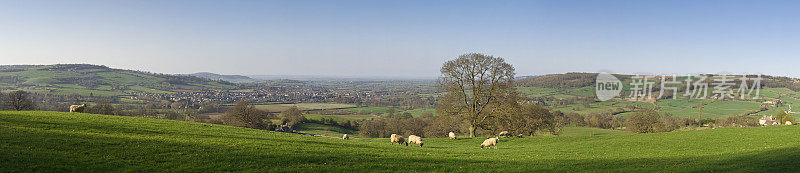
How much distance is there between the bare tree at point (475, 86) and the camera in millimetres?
36156

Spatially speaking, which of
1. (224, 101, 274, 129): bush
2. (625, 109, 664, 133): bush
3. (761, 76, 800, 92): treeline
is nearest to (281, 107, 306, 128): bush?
(224, 101, 274, 129): bush

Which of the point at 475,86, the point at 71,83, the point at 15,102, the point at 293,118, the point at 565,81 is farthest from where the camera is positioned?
the point at 565,81

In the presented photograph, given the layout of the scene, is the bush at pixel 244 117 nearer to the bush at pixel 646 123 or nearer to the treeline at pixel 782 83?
the bush at pixel 646 123

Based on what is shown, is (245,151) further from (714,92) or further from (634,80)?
(634,80)

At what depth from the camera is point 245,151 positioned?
48.3ft

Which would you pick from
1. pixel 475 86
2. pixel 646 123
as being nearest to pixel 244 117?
pixel 475 86

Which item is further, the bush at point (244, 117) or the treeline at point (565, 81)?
the treeline at point (565, 81)

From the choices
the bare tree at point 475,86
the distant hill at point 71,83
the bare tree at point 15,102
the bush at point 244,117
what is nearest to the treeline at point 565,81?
the bare tree at point 475,86

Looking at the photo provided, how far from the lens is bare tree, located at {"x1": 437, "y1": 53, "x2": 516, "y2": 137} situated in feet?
119

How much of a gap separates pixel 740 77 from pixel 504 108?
602ft

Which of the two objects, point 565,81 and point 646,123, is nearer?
point 646,123

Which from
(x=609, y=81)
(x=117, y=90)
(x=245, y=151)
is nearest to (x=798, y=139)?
(x=245, y=151)

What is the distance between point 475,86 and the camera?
37500 mm

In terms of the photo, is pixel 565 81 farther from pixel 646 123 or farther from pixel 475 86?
pixel 475 86
